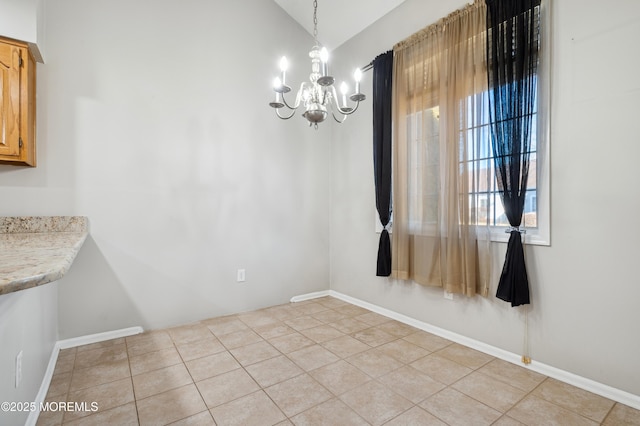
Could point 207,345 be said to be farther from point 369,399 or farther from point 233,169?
point 233,169

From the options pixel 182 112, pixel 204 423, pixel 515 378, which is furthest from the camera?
pixel 182 112

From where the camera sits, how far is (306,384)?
1.97 m

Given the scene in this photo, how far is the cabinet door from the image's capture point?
6.61 feet

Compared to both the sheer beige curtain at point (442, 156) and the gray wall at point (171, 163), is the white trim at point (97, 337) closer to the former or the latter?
the gray wall at point (171, 163)

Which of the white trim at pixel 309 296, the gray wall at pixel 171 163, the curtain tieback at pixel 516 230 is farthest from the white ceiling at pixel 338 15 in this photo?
the white trim at pixel 309 296

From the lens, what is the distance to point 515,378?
2.03 meters

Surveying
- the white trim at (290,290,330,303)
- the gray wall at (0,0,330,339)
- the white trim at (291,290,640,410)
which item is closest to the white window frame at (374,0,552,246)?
the white trim at (291,290,640,410)

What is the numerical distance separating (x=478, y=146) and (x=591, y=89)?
70 centimetres

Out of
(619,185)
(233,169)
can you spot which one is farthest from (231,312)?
(619,185)

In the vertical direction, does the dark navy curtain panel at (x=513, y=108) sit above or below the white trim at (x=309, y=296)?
above

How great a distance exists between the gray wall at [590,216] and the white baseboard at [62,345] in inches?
115

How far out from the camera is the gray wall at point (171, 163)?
2.48 m

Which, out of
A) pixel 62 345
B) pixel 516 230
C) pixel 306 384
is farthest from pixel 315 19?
pixel 62 345

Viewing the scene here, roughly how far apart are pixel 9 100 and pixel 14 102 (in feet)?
0.08
